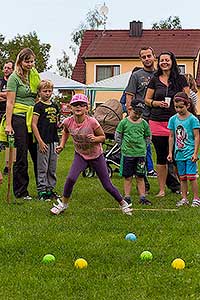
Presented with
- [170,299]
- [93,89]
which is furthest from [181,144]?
[93,89]

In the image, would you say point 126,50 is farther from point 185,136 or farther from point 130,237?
point 130,237

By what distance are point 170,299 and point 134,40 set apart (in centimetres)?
4263

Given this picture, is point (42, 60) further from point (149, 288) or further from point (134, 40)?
point (149, 288)

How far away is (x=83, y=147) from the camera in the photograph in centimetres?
806

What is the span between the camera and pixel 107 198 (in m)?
9.62

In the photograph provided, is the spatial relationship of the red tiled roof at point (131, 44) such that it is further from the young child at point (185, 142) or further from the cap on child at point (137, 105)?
the young child at point (185, 142)

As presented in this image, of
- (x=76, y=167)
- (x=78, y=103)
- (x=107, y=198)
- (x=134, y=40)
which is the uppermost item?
(x=134, y=40)

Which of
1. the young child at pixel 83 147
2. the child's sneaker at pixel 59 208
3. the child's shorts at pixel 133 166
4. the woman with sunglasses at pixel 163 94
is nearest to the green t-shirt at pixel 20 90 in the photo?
the young child at pixel 83 147

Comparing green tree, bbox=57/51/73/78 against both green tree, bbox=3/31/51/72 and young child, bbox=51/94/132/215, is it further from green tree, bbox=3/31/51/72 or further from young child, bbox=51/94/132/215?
young child, bbox=51/94/132/215

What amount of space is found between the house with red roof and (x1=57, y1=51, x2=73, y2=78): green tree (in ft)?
77.2

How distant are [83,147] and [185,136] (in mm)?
1546

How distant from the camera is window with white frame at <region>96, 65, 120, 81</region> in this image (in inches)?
1770

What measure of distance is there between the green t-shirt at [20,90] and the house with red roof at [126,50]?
3399 centimetres

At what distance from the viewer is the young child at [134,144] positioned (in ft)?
29.7
